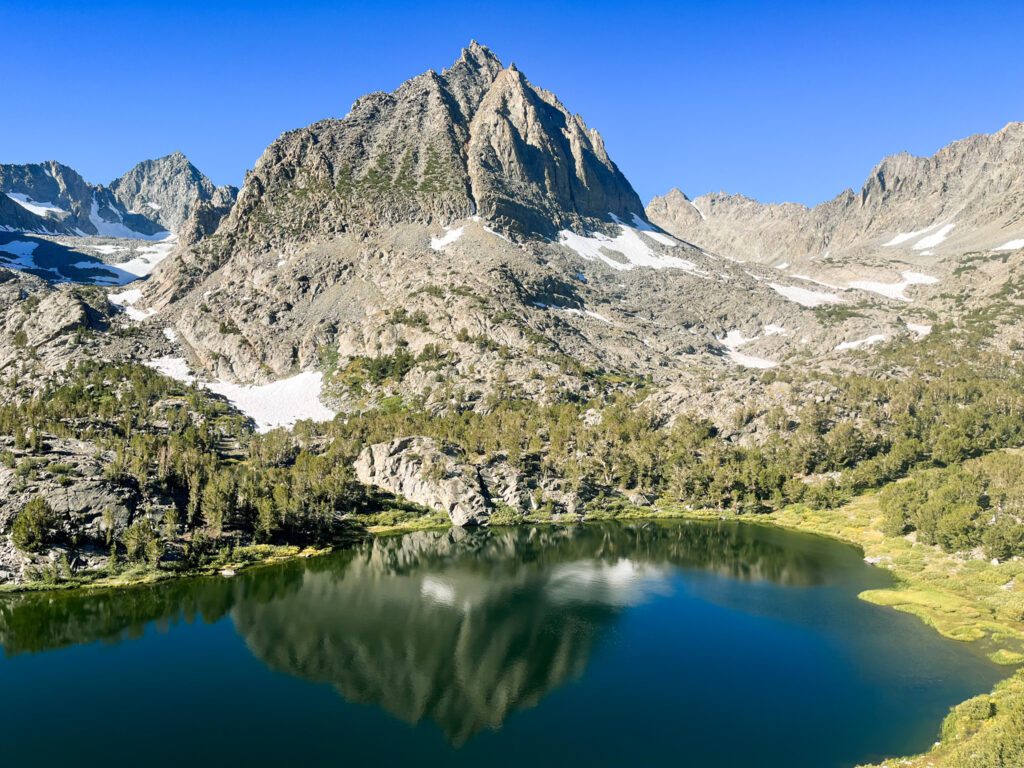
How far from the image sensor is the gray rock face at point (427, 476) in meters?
126

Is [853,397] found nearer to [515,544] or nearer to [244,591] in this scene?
[515,544]

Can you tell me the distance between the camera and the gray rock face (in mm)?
126125

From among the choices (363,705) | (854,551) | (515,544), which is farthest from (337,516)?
(854,551)

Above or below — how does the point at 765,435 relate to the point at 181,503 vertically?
above

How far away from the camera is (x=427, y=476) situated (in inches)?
5172

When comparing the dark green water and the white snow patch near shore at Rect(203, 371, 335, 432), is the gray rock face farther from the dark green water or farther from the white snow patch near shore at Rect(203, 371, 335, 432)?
the white snow patch near shore at Rect(203, 371, 335, 432)

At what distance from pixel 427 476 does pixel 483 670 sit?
242 feet

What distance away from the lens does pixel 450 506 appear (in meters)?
126

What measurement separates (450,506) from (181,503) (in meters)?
47.5

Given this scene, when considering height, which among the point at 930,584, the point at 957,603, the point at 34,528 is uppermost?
the point at 34,528

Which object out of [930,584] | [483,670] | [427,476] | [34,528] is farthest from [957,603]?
[34,528]

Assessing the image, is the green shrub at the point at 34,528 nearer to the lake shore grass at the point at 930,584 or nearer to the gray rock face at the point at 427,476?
the lake shore grass at the point at 930,584

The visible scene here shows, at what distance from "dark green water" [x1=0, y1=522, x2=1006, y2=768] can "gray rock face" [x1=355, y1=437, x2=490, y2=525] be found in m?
32.7

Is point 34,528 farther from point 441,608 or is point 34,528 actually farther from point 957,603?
point 957,603
